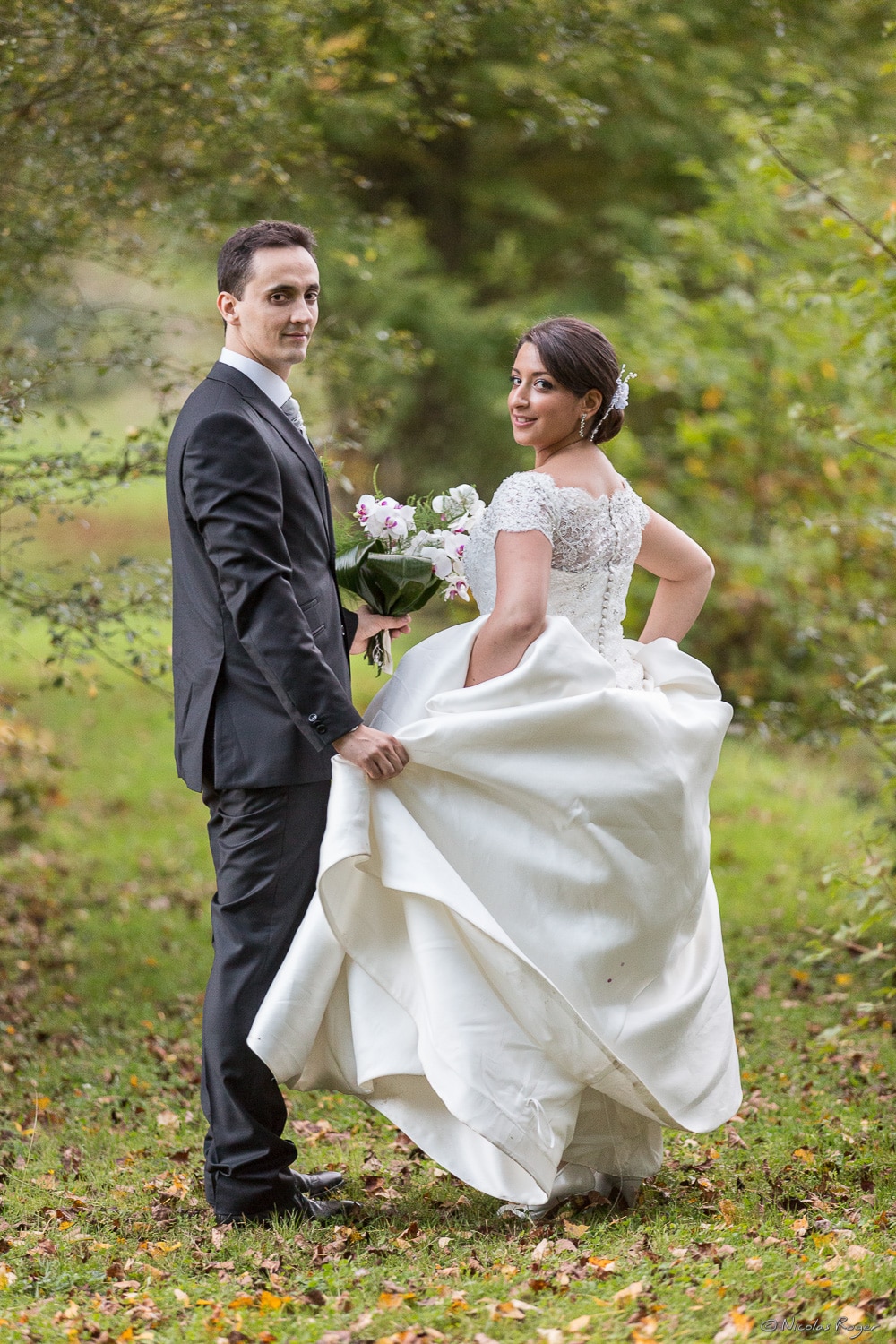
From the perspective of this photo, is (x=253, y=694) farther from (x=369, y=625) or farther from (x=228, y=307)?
(x=228, y=307)

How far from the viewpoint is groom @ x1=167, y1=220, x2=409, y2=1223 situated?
11.4ft

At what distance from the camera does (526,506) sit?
3.73m

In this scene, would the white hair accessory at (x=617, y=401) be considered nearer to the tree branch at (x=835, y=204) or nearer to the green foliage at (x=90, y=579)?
the tree branch at (x=835, y=204)

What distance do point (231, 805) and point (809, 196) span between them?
418cm

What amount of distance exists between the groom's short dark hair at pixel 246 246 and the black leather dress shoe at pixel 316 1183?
2518mm

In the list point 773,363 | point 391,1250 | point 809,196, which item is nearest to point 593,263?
point 773,363

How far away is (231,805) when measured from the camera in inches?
144

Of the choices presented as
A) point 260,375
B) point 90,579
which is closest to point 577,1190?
point 260,375

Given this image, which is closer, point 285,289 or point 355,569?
point 285,289

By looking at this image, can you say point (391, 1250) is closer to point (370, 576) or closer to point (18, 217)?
point (370, 576)

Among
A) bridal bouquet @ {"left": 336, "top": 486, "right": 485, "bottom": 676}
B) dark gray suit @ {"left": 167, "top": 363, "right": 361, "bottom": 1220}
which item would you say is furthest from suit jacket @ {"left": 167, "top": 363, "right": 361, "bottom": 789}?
bridal bouquet @ {"left": 336, "top": 486, "right": 485, "bottom": 676}

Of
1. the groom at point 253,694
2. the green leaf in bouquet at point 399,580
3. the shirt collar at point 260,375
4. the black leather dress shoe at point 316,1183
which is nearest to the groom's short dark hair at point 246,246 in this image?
the groom at point 253,694

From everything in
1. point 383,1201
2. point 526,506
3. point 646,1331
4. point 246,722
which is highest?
point 526,506

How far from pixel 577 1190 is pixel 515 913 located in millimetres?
922
